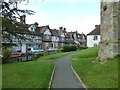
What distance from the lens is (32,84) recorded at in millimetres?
14938

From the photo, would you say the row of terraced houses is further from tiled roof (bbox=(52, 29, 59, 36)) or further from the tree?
the tree

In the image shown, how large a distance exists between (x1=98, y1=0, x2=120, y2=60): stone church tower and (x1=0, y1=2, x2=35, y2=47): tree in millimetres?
8139

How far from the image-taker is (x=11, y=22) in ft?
85.5

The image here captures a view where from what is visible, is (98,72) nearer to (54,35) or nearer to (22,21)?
(22,21)

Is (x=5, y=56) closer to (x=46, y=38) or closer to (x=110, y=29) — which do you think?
(x=110, y=29)

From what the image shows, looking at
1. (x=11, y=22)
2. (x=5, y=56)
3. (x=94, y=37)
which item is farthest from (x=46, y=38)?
(x=11, y=22)

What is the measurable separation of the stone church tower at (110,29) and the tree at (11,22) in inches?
320

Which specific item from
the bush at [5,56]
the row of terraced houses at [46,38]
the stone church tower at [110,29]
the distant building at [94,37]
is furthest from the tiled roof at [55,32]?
the stone church tower at [110,29]

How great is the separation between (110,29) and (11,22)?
9587 mm

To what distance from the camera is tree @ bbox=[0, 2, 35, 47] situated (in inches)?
988

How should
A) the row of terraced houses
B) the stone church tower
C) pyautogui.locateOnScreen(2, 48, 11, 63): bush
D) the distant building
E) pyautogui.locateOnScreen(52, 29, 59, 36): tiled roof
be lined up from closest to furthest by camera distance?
the stone church tower, pyautogui.locateOnScreen(2, 48, 11, 63): bush, the row of terraced houses, the distant building, pyautogui.locateOnScreen(52, 29, 59, 36): tiled roof

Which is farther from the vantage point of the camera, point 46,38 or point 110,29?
point 46,38

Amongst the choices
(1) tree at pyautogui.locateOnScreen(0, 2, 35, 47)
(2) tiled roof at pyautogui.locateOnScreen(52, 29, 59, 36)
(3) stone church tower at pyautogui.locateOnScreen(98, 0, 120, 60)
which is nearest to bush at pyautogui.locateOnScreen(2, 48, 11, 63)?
(1) tree at pyautogui.locateOnScreen(0, 2, 35, 47)

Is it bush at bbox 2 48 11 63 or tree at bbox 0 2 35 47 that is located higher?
tree at bbox 0 2 35 47
